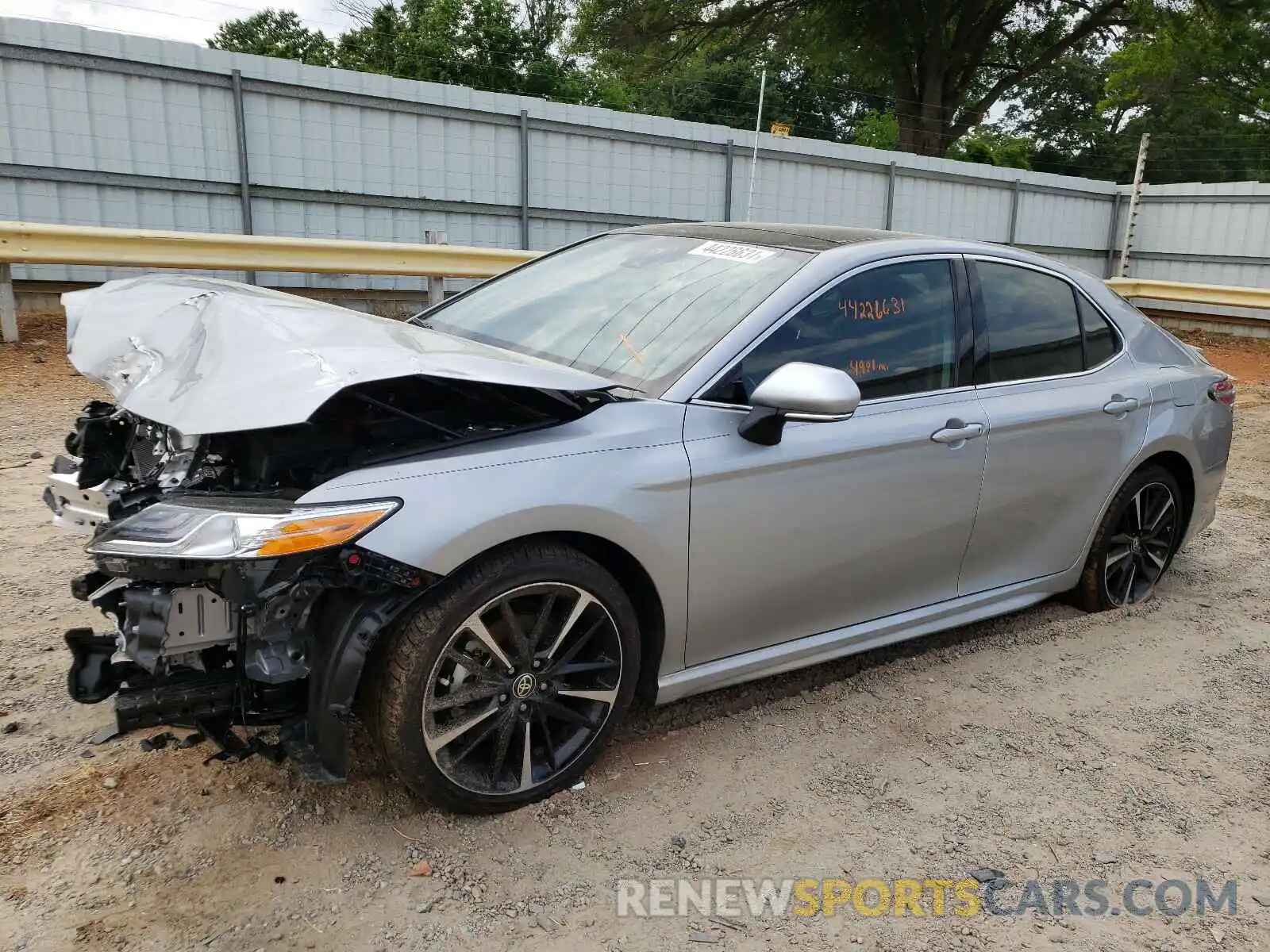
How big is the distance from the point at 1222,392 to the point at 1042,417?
145 centimetres

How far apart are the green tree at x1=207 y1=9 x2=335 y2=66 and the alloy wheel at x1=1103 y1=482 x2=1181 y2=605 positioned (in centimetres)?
3564

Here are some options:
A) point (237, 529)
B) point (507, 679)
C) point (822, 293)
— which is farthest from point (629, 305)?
point (237, 529)

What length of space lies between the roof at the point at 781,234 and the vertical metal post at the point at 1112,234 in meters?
17.0

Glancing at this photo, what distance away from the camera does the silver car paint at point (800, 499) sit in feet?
8.54

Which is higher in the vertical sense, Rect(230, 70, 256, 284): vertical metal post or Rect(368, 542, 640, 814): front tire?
Rect(230, 70, 256, 284): vertical metal post

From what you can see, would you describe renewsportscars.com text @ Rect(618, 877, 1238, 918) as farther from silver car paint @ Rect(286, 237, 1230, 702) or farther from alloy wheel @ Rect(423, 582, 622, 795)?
silver car paint @ Rect(286, 237, 1230, 702)

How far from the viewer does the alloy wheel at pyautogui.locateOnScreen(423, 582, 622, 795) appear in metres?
2.63

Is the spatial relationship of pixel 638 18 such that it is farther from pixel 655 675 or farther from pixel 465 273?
pixel 655 675

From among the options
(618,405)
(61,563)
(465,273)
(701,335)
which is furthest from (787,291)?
(465,273)

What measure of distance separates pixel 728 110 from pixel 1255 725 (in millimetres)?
36834

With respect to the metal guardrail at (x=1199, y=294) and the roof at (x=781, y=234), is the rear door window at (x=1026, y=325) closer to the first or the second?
the roof at (x=781, y=234)

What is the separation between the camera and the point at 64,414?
270 inches

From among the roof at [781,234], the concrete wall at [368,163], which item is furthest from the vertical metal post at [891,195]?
the roof at [781,234]

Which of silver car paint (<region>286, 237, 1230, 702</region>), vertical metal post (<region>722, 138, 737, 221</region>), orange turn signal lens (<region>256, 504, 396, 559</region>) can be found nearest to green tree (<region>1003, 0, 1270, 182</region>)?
vertical metal post (<region>722, 138, 737, 221</region>)
